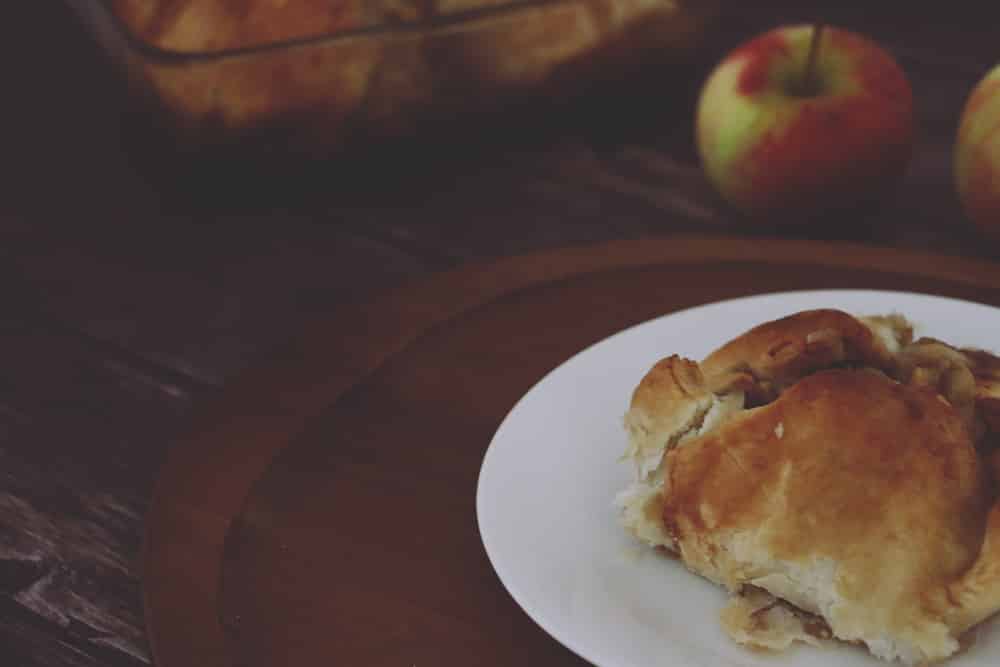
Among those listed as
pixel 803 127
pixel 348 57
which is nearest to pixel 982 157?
pixel 803 127

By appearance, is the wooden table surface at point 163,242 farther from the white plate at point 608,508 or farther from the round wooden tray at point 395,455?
the white plate at point 608,508

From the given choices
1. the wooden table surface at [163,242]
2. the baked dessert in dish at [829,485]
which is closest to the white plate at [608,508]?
the baked dessert in dish at [829,485]

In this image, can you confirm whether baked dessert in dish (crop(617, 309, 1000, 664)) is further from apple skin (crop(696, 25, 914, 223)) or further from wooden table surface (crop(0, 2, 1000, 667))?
apple skin (crop(696, 25, 914, 223))

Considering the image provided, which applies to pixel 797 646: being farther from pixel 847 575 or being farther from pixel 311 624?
pixel 311 624

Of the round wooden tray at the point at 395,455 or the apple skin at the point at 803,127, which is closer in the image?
the round wooden tray at the point at 395,455

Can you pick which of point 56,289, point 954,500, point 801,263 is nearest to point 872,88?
point 801,263

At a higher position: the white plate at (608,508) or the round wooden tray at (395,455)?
the white plate at (608,508)

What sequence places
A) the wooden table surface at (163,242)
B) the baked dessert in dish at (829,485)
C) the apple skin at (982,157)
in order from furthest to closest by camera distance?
1. the apple skin at (982,157)
2. the wooden table surface at (163,242)
3. the baked dessert in dish at (829,485)

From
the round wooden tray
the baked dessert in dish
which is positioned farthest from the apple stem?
the baked dessert in dish
